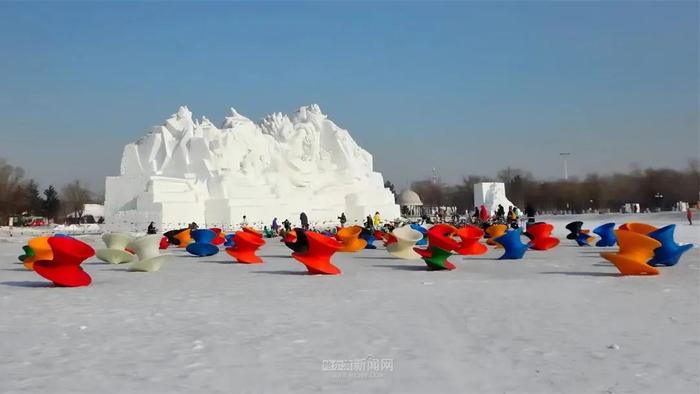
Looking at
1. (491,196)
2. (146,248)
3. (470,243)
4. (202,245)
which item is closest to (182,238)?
(202,245)

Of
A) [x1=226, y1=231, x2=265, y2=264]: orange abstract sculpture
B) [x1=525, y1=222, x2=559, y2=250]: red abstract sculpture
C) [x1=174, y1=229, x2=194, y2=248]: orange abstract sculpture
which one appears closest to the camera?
[x1=226, y1=231, x2=265, y2=264]: orange abstract sculpture

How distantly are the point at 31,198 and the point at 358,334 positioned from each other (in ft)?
226

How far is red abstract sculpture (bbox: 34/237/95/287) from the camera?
32.2 ft

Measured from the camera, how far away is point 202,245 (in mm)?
17406

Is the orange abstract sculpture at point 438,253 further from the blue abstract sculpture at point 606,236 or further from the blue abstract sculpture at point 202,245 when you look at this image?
the blue abstract sculpture at point 606,236

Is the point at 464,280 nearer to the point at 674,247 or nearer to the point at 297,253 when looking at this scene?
the point at 297,253

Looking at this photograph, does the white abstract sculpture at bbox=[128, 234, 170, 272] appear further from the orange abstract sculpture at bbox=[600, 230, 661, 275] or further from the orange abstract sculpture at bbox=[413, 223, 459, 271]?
the orange abstract sculpture at bbox=[600, 230, 661, 275]

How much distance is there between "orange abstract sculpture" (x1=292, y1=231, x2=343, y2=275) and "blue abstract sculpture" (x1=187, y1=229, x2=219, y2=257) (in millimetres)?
6316

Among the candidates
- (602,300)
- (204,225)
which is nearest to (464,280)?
(602,300)

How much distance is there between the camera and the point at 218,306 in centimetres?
789

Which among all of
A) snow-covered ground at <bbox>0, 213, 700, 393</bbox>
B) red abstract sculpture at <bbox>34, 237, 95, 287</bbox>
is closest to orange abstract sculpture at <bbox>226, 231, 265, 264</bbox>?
snow-covered ground at <bbox>0, 213, 700, 393</bbox>

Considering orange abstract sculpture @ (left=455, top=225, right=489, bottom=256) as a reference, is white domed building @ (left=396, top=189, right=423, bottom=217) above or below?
above

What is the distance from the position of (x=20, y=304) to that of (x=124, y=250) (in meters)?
7.19

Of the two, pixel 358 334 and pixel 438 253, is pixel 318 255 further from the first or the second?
pixel 358 334
